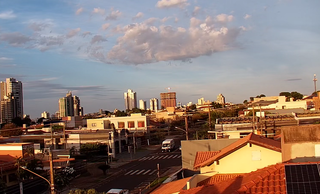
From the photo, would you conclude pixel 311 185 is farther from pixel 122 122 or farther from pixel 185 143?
pixel 122 122

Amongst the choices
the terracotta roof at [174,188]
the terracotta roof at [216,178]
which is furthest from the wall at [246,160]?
the terracotta roof at [174,188]

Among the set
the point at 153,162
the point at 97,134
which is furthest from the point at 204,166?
the point at 97,134

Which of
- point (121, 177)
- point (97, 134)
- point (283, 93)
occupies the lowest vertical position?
point (121, 177)

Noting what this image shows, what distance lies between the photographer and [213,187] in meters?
10.4

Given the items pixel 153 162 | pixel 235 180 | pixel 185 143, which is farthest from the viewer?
pixel 153 162

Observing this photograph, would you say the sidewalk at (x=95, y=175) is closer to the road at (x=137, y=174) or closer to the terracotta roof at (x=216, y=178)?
the road at (x=137, y=174)

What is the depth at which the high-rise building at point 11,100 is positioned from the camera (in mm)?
154750

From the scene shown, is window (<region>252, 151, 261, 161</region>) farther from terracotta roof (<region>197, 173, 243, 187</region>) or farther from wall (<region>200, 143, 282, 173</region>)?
terracotta roof (<region>197, 173, 243, 187</region>)

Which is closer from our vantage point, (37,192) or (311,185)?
(311,185)

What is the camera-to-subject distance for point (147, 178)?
33844 millimetres

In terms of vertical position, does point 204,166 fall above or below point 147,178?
above

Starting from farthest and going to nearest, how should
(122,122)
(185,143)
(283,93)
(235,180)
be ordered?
(283,93)
(122,122)
(185,143)
(235,180)

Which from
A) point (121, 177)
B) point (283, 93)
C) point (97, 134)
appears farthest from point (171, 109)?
point (121, 177)

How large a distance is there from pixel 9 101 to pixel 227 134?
145 m
